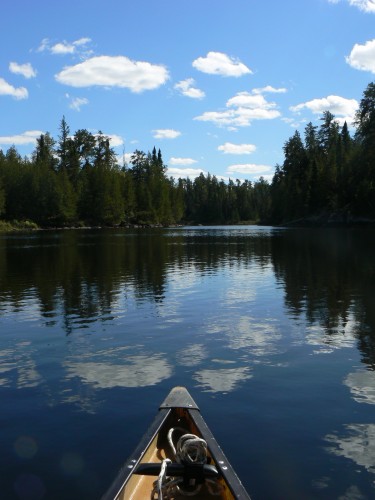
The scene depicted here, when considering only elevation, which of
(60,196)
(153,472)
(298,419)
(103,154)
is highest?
(103,154)

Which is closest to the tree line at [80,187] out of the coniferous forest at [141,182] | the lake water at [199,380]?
the coniferous forest at [141,182]

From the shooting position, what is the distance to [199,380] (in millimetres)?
11602

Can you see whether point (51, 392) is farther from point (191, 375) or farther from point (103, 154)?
point (103, 154)

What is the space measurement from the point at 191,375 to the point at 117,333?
499 cm

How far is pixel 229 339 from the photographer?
15.5 metres

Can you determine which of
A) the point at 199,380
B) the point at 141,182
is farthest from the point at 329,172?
the point at 199,380

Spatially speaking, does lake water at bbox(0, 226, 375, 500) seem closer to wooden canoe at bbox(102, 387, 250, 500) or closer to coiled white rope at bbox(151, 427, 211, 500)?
wooden canoe at bbox(102, 387, 250, 500)

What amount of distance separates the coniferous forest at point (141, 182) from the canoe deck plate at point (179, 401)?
10441cm

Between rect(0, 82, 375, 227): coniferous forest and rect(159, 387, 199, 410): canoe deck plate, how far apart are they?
343ft

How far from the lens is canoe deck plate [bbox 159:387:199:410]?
7.71m

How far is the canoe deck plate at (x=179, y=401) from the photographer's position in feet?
25.3

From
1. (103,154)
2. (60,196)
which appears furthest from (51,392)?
(103,154)

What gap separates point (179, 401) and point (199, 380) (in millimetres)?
3742

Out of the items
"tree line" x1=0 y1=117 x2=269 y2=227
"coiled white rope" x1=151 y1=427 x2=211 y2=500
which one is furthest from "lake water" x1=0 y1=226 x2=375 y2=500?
"tree line" x1=0 y1=117 x2=269 y2=227
